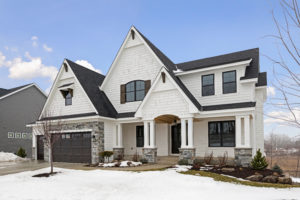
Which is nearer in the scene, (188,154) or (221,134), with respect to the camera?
(188,154)

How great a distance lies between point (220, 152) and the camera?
1425 centimetres

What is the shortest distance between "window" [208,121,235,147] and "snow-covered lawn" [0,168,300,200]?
5.08 metres

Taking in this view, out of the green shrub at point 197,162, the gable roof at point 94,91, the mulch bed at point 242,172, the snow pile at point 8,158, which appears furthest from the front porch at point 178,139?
the snow pile at point 8,158

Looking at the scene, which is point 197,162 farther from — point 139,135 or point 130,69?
point 130,69

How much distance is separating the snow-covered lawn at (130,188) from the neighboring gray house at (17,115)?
1621 centimetres

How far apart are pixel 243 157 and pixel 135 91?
28.9ft

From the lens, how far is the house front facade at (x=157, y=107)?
13.3m

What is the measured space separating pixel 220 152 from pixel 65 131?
1147cm

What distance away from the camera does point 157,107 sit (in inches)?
554

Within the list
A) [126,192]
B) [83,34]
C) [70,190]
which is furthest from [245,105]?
[83,34]

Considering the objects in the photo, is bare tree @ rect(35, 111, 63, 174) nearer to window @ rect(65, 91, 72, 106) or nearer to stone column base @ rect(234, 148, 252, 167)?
window @ rect(65, 91, 72, 106)

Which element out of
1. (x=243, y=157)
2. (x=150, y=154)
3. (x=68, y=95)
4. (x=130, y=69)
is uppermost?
(x=130, y=69)

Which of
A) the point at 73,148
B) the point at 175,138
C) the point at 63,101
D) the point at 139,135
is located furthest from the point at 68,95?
the point at 175,138

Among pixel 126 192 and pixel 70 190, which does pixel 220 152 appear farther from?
pixel 70 190
